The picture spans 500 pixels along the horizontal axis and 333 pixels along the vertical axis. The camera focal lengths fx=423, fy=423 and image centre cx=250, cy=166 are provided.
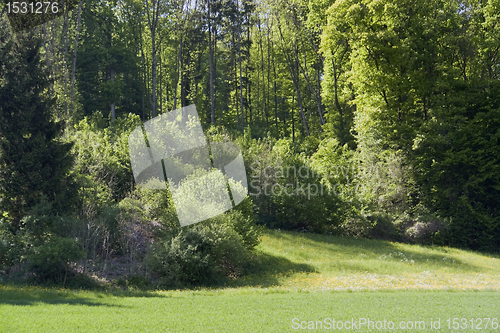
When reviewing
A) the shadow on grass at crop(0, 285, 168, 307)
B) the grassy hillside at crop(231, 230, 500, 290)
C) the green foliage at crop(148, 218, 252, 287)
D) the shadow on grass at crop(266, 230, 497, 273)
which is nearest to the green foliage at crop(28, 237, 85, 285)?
the shadow on grass at crop(0, 285, 168, 307)

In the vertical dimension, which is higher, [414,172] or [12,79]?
[12,79]

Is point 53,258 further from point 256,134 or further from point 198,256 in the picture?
point 256,134

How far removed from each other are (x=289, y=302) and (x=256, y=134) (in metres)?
28.3

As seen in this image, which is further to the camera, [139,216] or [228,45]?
[228,45]

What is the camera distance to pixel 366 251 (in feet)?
78.3

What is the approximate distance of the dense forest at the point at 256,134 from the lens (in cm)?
1648

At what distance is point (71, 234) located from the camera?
53.9ft

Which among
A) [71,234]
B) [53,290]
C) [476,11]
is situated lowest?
[53,290]

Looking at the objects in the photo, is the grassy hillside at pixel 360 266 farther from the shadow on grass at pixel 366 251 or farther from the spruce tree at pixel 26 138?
the spruce tree at pixel 26 138

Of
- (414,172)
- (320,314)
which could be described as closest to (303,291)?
(320,314)

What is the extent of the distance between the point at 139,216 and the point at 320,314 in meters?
11.1

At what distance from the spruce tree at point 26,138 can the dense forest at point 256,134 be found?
0.05 meters

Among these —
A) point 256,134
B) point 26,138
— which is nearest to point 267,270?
point 26,138

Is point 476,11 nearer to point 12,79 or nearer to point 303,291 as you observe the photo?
point 303,291
